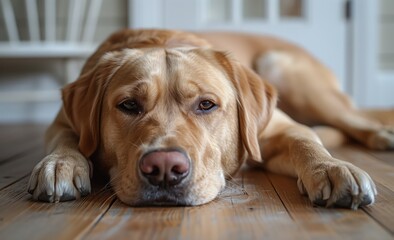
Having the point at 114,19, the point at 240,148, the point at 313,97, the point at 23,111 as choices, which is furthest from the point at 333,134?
the point at 23,111

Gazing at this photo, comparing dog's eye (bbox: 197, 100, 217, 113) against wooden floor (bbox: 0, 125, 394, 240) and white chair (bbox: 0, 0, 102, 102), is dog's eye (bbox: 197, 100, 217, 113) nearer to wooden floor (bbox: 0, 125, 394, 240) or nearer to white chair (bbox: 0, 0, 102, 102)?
wooden floor (bbox: 0, 125, 394, 240)

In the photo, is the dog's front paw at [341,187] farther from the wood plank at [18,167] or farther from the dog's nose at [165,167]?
the wood plank at [18,167]

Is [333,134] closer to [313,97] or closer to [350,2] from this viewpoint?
[313,97]

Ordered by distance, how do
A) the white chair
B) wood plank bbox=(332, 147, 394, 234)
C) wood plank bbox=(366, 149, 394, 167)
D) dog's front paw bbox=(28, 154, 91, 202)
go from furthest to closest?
the white chair < wood plank bbox=(366, 149, 394, 167) < dog's front paw bbox=(28, 154, 91, 202) < wood plank bbox=(332, 147, 394, 234)

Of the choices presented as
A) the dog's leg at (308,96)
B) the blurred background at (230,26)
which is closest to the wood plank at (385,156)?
the dog's leg at (308,96)

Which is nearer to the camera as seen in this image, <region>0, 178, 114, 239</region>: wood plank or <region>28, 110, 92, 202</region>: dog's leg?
<region>0, 178, 114, 239</region>: wood plank

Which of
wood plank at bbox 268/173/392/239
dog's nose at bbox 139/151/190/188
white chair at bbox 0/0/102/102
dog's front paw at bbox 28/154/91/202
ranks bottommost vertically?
wood plank at bbox 268/173/392/239

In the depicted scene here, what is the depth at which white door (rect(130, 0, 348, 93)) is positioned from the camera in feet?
15.4

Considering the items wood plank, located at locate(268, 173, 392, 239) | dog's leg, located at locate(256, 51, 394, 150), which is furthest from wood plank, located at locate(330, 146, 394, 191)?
wood plank, located at locate(268, 173, 392, 239)

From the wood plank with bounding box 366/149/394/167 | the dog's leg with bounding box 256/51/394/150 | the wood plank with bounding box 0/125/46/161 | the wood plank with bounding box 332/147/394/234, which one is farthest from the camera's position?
the dog's leg with bounding box 256/51/394/150

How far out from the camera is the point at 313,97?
3.15 meters

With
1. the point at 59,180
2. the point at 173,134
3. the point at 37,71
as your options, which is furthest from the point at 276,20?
the point at 59,180

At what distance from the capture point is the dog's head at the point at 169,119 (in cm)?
156

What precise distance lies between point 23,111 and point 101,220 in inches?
159
